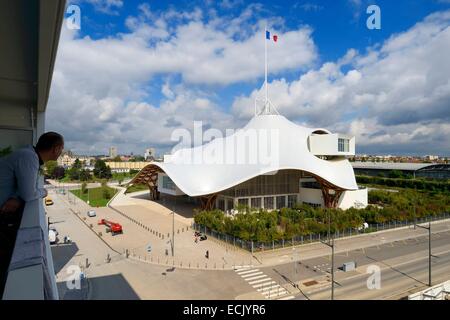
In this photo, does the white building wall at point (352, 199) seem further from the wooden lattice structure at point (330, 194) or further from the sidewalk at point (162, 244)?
the sidewalk at point (162, 244)

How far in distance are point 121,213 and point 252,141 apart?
1523 cm

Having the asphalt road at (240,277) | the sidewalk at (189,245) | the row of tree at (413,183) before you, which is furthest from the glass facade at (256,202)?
the row of tree at (413,183)

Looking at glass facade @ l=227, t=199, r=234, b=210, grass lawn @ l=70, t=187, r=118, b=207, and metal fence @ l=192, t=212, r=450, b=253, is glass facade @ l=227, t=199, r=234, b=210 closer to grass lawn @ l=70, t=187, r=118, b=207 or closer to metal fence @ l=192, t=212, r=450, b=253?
metal fence @ l=192, t=212, r=450, b=253

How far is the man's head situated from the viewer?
2.91m

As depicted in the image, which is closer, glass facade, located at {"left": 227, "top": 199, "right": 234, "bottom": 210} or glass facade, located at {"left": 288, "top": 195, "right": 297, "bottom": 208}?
glass facade, located at {"left": 227, "top": 199, "right": 234, "bottom": 210}

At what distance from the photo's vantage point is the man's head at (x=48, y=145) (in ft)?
9.54

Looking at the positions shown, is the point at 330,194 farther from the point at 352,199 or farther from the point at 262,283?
the point at 262,283

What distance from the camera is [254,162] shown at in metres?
29.9

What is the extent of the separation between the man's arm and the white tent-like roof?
25094mm

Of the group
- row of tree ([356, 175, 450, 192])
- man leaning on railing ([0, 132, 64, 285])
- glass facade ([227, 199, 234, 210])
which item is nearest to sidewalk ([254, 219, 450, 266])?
glass facade ([227, 199, 234, 210])

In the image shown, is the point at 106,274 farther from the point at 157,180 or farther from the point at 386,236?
the point at 157,180

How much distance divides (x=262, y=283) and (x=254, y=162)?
648 inches

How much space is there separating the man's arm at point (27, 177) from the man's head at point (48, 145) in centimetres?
31
